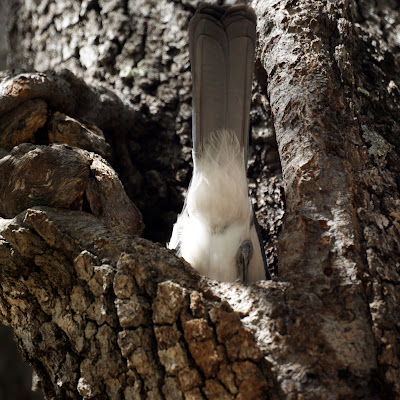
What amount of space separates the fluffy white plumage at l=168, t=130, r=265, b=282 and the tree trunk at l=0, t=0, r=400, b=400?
12 cm

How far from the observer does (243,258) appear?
268cm

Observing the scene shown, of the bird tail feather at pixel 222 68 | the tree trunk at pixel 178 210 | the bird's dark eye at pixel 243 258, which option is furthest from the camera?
the bird's dark eye at pixel 243 258

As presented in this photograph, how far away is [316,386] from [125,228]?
3.47 feet

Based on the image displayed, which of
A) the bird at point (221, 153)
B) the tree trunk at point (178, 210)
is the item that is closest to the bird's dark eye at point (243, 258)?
the bird at point (221, 153)

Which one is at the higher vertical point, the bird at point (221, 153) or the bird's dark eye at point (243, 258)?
the bird at point (221, 153)

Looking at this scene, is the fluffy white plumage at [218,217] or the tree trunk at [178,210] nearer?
the tree trunk at [178,210]

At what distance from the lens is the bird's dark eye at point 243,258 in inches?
104

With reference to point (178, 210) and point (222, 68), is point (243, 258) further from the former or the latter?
point (222, 68)

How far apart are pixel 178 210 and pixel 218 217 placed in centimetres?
22

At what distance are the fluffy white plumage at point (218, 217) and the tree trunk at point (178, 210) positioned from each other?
4.6 inches

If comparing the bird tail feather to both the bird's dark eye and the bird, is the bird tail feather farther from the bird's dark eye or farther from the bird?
the bird's dark eye

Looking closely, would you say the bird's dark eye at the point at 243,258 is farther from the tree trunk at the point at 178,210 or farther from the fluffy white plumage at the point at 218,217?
the tree trunk at the point at 178,210

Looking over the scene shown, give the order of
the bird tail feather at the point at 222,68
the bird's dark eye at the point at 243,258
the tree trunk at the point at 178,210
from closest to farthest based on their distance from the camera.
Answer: the tree trunk at the point at 178,210 → the bird tail feather at the point at 222,68 → the bird's dark eye at the point at 243,258

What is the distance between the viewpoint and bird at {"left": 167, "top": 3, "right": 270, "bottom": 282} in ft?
8.26
